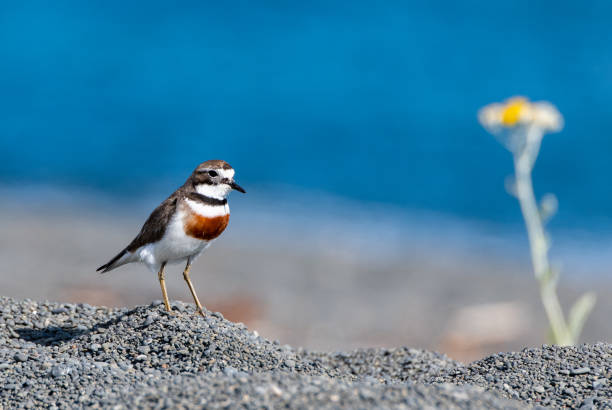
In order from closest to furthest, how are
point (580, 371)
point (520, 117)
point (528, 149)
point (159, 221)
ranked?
point (580, 371) → point (159, 221) → point (520, 117) → point (528, 149)

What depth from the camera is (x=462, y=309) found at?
930 cm

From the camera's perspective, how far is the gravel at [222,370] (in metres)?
3.46

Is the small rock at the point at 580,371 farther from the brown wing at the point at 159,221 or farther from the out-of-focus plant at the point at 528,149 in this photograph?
the brown wing at the point at 159,221

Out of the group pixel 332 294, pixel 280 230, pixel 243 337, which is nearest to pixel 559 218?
pixel 280 230

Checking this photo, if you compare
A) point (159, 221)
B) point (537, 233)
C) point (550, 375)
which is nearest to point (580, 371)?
point (550, 375)

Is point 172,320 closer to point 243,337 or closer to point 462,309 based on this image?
point 243,337

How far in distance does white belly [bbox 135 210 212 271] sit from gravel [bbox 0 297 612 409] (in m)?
0.33

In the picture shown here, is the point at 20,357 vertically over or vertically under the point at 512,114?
under

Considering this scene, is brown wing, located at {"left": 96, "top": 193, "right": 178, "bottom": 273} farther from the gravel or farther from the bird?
the gravel

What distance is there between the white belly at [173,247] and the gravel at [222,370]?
33 cm

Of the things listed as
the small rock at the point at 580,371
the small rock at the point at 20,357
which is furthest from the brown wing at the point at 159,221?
the small rock at the point at 580,371

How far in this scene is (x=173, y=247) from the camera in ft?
15.9

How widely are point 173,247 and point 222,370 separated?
82 cm

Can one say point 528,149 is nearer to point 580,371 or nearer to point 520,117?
point 520,117
